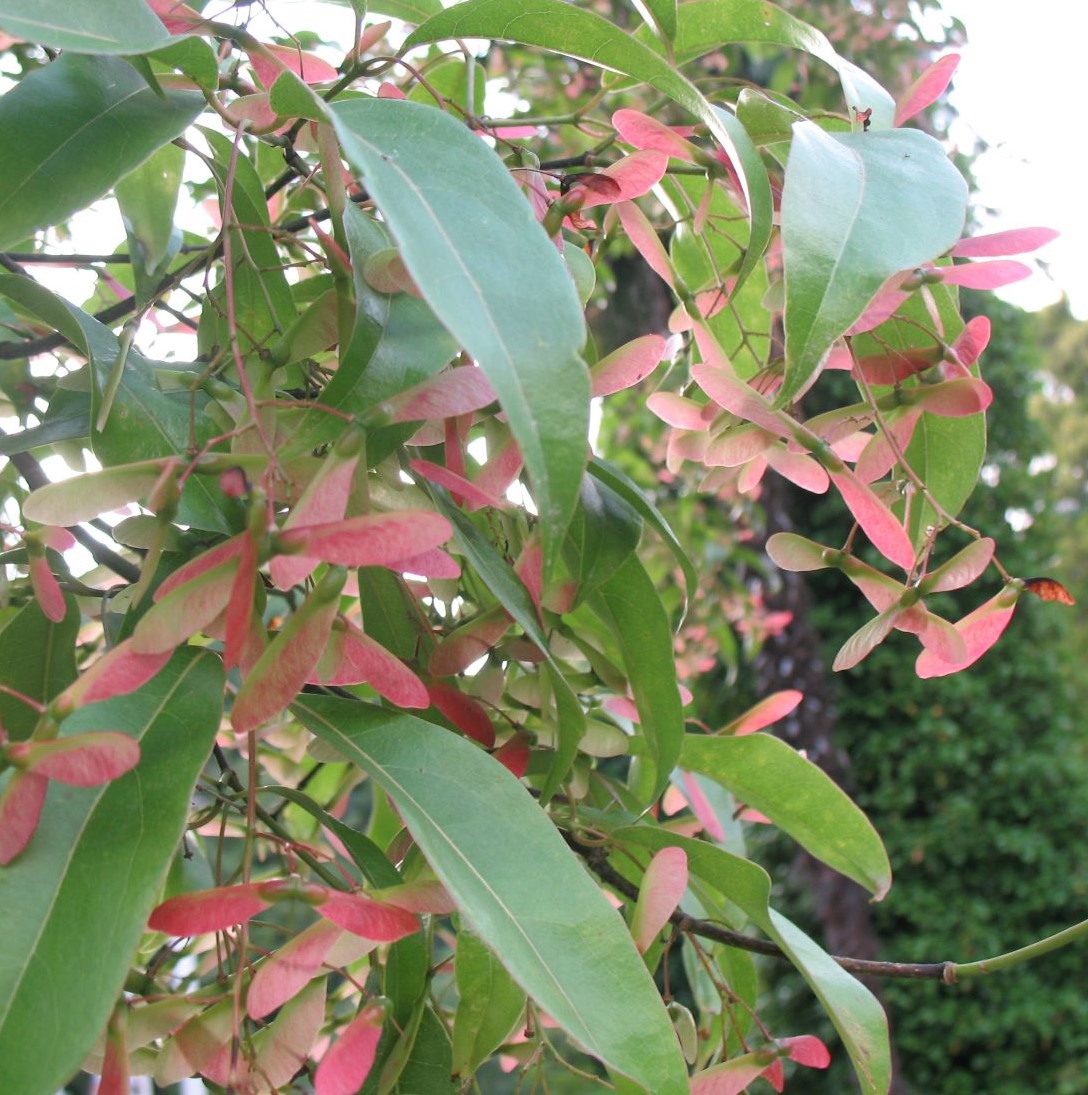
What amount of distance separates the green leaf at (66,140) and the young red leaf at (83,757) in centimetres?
19

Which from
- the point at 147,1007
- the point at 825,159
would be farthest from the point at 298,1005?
the point at 825,159

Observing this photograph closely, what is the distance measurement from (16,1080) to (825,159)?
32cm

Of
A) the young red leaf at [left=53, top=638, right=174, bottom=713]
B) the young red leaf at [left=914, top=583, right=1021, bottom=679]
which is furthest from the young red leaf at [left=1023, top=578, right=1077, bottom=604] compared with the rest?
the young red leaf at [left=53, top=638, right=174, bottom=713]

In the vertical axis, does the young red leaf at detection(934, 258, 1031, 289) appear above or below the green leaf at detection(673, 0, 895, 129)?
below

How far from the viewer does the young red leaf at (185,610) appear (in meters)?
0.29

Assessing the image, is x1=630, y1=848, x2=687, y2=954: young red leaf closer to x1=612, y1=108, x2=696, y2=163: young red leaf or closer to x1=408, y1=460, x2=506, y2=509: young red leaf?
x1=408, y1=460, x2=506, y2=509: young red leaf

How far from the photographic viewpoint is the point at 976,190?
10.6 feet

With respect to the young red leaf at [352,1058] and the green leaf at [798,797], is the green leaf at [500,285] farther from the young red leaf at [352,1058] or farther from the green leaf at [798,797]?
the green leaf at [798,797]

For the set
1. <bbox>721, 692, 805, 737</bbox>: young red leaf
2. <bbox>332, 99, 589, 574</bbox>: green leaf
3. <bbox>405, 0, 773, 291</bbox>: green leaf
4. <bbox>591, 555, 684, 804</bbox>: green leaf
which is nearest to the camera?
<bbox>332, 99, 589, 574</bbox>: green leaf

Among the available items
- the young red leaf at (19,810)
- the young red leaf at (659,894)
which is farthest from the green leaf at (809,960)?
the young red leaf at (19,810)

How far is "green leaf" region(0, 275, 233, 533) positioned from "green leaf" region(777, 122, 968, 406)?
19 centimetres

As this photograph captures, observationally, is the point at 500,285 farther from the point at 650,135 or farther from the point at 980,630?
the point at 980,630

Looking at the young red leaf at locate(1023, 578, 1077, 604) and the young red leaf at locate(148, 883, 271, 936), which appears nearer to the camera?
the young red leaf at locate(148, 883, 271, 936)

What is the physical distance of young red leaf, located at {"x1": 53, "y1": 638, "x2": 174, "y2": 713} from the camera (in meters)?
0.29
